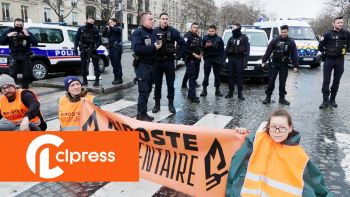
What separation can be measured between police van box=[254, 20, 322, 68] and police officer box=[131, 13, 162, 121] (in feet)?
35.4

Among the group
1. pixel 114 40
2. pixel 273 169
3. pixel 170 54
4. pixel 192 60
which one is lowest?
pixel 273 169

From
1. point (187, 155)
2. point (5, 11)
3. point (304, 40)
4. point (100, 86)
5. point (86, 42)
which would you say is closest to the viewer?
point (187, 155)


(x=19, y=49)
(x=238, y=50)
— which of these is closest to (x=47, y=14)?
(x=19, y=49)

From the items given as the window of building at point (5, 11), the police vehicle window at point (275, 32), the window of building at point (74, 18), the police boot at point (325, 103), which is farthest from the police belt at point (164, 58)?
the window of building at point (74, 18)

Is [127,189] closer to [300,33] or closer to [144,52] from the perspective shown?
[144,52]

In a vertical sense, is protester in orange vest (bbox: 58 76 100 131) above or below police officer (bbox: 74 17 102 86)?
below

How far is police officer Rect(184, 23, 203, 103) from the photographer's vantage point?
8.43 m

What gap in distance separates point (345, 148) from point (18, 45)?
301 inches

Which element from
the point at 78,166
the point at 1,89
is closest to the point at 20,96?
the point at 1,89

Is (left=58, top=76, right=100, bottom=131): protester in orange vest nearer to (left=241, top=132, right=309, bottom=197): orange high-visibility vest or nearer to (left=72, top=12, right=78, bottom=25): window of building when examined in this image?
(left=241, top=132, right=309, bottom=197): orange high-visibility vest

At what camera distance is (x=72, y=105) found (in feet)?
15.0

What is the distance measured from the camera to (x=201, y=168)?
10.8ft

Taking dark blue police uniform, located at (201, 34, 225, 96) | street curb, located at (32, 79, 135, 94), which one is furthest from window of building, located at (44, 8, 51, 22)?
dark blue police uniform, located at (201, 34, 225, 96)

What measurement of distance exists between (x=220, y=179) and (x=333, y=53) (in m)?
5.77
